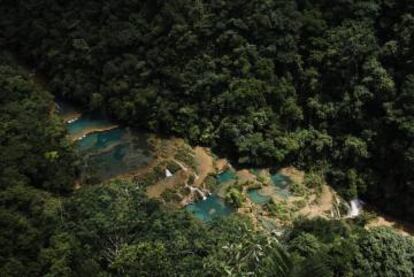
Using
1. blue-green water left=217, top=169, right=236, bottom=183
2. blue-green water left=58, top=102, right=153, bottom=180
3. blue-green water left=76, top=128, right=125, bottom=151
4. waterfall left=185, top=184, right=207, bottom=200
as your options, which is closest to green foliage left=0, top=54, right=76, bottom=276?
blue-green water left=58, top=102, right=153, bottom=180

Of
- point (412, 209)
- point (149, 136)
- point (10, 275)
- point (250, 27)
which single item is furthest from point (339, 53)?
point (10, 275)

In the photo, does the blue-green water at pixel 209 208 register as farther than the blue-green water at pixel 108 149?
No

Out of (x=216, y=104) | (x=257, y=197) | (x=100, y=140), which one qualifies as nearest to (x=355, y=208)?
(x=257, y=197)

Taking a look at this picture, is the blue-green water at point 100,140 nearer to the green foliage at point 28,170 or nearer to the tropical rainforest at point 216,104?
the tropical rainforest at point 216,104

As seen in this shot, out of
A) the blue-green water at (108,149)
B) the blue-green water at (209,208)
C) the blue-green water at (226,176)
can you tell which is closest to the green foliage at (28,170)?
the blue-green water at (108,149)

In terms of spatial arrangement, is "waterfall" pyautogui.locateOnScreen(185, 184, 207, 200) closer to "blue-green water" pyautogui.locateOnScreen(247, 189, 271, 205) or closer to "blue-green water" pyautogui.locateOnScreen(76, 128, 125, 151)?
"blue-green water" pyautogui.locateOnScreen(247, 189, 271, 205)

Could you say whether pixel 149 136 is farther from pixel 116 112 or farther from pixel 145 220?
pixel 145 220
